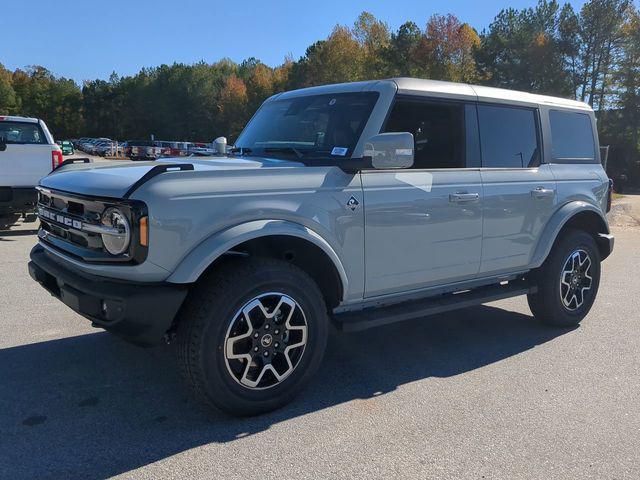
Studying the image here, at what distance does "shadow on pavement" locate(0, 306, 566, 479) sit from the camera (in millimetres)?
2992

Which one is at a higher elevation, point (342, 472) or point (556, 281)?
point (556, 281)

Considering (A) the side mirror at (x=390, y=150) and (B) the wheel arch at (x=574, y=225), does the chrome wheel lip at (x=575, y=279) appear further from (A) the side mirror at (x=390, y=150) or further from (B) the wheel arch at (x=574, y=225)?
(A) the side mirror at (x=390, y=150)

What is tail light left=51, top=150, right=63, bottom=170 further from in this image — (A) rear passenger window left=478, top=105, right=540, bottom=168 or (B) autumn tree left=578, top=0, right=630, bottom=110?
(B) autumn tree left=578, top=0, right=630, bottom=110

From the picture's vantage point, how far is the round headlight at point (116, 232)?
3047 mm

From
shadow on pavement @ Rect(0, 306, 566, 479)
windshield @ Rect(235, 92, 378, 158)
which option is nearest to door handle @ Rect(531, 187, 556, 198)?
shadow on pavement @ Rect(0, 306, 566, 479)

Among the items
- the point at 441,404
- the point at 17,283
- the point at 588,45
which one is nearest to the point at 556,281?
the point at 441,404

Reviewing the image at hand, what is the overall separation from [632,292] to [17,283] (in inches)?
292

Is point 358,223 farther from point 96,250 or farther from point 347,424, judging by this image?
point 96,250

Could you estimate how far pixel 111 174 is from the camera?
3.47m

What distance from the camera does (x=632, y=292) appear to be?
7.11 meters

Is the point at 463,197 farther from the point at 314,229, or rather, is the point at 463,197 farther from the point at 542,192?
the point at 314,229

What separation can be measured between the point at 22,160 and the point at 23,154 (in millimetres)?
111

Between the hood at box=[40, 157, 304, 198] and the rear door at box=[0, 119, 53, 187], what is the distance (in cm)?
651

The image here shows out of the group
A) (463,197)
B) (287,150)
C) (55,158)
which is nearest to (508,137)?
(463,197)
